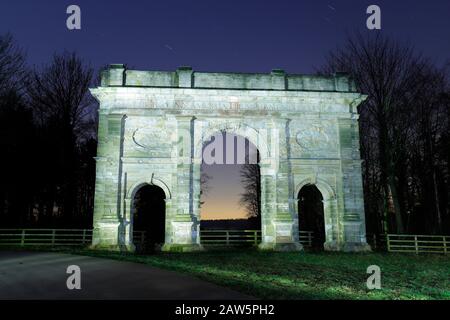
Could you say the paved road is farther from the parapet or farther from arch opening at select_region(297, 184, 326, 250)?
arch opening at select_region(297, 184, 326, 250)

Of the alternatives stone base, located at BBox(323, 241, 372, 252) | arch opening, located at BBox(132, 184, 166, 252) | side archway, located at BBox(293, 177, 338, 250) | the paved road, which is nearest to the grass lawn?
the paved road

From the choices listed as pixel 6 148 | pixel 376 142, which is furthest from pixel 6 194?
pixel 376 142

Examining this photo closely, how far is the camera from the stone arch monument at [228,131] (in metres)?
19.3

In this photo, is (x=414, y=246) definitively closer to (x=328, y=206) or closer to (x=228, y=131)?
(x=328, y=206)

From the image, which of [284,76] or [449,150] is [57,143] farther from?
[449,150]

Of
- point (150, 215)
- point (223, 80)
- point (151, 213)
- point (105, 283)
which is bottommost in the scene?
point (105, 283)

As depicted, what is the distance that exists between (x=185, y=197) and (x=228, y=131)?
421cm

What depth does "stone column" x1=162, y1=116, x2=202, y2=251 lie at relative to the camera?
742 inches

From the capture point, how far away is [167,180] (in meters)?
19.8

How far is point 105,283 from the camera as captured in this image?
27.9ft

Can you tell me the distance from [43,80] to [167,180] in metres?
15.8

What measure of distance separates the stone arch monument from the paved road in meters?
7.66

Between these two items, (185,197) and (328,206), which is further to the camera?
(328,206)

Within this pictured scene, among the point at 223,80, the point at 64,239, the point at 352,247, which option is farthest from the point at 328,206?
the point at 64,239
